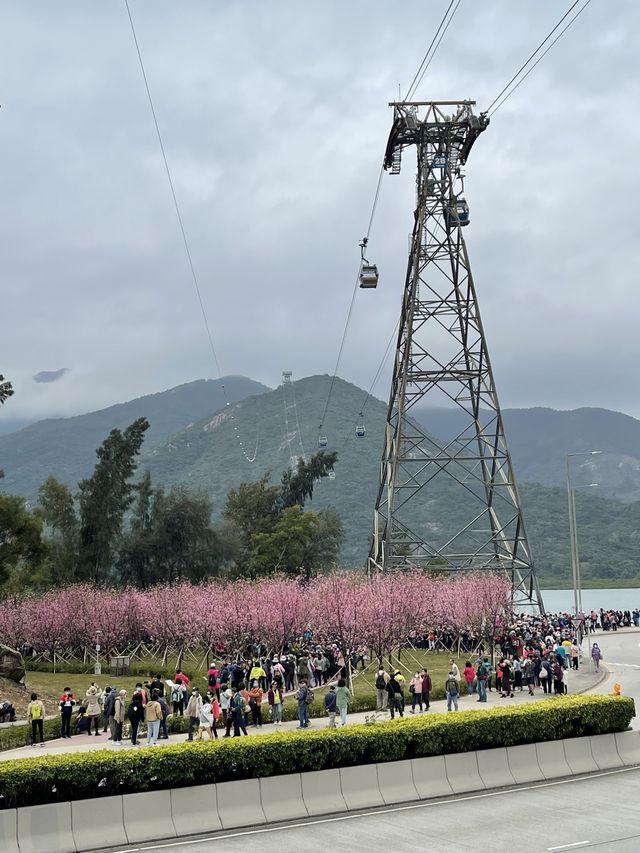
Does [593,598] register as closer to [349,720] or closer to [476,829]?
[349,720]

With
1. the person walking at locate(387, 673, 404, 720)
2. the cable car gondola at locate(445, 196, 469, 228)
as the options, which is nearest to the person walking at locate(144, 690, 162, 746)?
the person walking at locate(387, 673, 404, 720)

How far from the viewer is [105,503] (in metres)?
81.3

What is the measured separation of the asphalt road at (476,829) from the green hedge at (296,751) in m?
1.19

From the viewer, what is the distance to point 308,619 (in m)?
52.8

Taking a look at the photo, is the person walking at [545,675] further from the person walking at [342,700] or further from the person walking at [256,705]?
the person walking at [256,705]

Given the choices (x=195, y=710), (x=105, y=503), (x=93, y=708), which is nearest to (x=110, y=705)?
(x=93, y=708)

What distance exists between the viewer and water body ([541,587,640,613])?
13775cm

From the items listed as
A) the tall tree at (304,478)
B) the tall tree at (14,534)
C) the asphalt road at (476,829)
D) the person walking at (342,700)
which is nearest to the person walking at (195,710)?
the person walking at (342,700)

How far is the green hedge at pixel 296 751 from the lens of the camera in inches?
669

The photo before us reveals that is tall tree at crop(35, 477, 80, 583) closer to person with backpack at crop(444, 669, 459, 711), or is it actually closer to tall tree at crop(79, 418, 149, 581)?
tall tree at crop(79, 418, 149, 581)

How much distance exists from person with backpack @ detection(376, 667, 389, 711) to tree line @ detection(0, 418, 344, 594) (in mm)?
46065

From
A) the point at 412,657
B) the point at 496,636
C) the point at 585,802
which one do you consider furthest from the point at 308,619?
the point at 585,802

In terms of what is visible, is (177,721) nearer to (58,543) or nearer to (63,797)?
(63,797)

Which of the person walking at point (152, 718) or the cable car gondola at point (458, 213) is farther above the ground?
the cable car gondola at point (458, 213)
